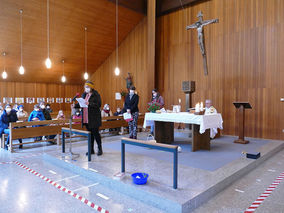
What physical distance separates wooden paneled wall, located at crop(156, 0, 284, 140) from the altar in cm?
249

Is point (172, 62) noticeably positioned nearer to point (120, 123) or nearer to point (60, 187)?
point (120, 123)

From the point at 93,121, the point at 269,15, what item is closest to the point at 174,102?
the point at 269,15

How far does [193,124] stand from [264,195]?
7.33ft

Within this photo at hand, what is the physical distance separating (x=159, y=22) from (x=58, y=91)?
7.17 meters

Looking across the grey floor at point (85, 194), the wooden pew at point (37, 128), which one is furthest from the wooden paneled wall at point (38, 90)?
the grey floor at point (85, 194)

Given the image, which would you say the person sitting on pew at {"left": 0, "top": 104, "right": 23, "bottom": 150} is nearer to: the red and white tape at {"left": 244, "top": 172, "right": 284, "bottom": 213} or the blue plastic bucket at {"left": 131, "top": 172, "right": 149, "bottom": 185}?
the blue plastic bucket at {"left": 131, "top": 172, "right": 149, "bottom": 185}

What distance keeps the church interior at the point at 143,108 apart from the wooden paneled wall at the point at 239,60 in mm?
34

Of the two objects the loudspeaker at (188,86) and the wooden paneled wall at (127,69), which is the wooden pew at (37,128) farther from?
the wooden paneled wall at (127,69)

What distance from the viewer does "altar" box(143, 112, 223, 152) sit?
488 centimetres

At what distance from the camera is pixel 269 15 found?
22.9 feet

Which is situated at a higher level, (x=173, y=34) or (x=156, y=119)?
(x=173, y=34)

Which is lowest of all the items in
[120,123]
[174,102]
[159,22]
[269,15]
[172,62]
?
[120,123]

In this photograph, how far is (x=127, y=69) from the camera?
11.7 metres

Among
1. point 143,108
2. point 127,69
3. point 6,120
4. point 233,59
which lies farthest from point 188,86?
point 6,120
